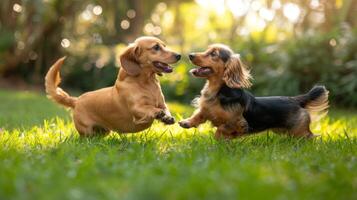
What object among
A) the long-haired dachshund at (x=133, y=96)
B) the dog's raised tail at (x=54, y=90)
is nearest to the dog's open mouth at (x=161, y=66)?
the long-haired dachshund at (x=133, y=96)

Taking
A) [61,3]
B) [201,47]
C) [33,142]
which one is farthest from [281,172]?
[61,3]

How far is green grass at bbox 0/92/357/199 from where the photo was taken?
3117 millimetres

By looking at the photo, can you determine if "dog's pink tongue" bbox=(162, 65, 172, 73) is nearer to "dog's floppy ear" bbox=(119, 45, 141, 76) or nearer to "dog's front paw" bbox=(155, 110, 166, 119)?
"dog's floppy ear" bbox=(119, 45, 141, 76)

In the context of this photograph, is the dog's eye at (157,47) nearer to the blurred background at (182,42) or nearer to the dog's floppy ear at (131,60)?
the dog's floppy ear at (131,60)

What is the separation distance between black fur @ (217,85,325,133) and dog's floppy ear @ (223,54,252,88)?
0.33 feet

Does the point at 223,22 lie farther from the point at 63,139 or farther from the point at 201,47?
the point at 63,139

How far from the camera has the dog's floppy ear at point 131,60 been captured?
541cm

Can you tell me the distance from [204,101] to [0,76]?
12.1 m

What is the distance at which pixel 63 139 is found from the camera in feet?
17.7

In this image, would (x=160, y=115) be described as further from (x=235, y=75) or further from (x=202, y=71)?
(x=235, y=75)

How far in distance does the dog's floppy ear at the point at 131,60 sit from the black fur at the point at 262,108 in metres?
0.86

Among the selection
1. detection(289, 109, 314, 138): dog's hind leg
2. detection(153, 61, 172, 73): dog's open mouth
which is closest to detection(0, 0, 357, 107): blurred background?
detection(289, 109, 314, 138): dog's hind leg

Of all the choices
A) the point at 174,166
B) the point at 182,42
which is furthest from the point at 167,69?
A: the point at 182,42

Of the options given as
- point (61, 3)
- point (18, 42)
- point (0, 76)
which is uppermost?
point (61, 3)
